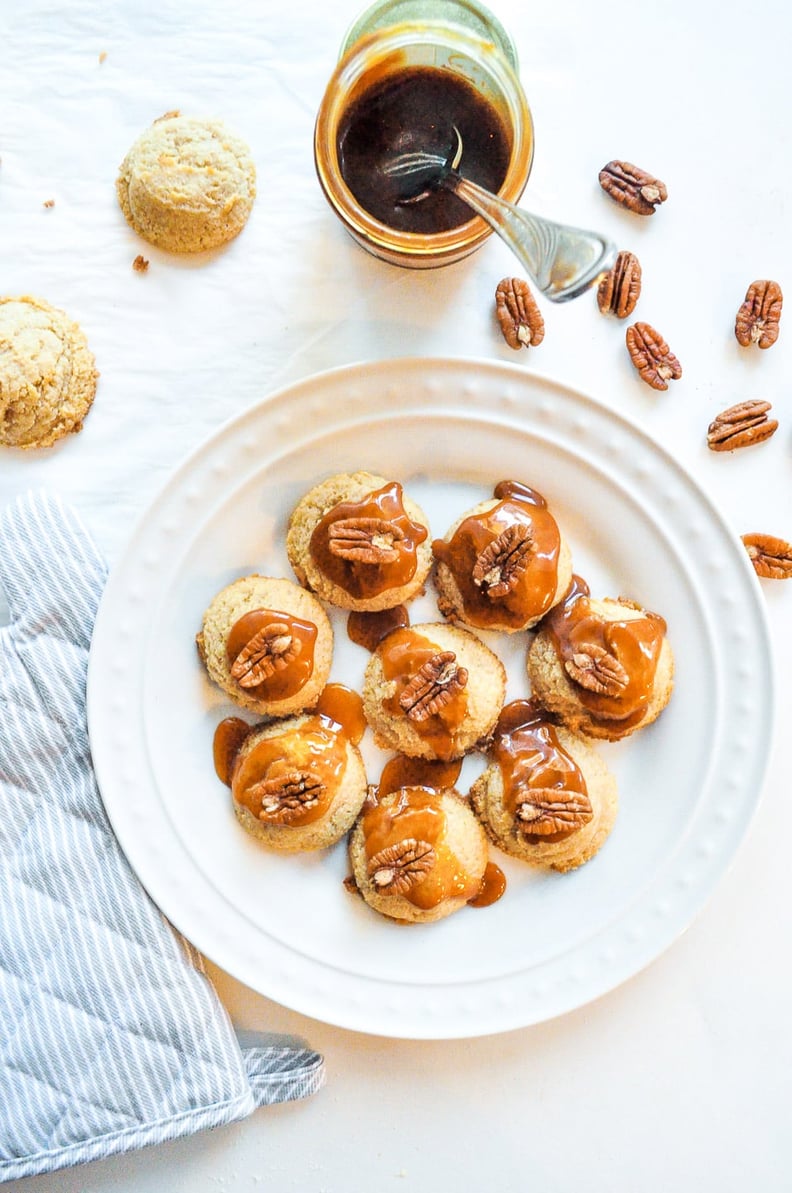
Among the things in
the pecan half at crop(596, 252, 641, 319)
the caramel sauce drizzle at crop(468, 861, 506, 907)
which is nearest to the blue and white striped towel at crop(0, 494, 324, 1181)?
the caramel sauce drizzle at crop(468, 861, 506, 907)

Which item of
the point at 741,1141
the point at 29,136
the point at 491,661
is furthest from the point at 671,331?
the point at 741,1141

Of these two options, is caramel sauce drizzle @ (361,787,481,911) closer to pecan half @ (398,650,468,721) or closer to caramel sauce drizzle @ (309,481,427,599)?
pecan half @ (398,650,468,721)

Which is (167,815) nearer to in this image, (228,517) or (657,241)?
(228,517)

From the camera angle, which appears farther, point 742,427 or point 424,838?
point 742,427

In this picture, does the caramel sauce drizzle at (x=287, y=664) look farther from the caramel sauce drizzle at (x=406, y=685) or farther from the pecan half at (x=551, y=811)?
the pecan half at (x=551, y=811)

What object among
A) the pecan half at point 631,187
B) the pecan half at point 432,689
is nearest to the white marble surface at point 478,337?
the pecan half at point 631,187

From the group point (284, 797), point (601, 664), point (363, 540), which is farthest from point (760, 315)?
point (284, 797)

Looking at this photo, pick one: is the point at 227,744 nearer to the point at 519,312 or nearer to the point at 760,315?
the point at 519,312
